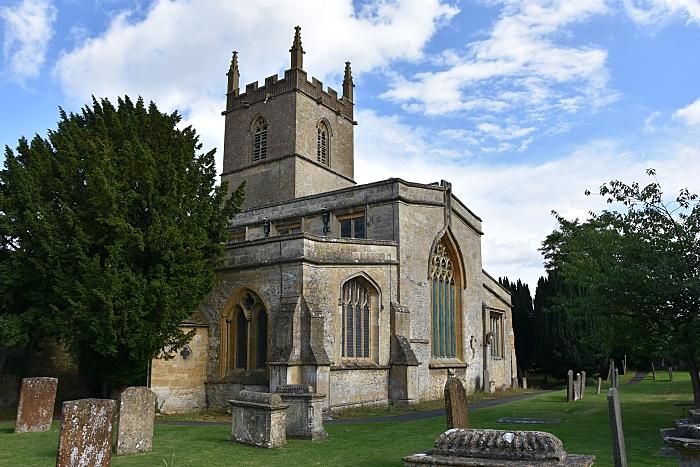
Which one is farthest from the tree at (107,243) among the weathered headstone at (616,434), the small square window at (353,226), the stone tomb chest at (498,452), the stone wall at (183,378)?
the weathered headstone at (616,434)

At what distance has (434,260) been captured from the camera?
23.9m

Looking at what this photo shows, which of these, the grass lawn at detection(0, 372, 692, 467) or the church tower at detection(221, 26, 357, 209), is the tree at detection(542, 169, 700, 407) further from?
the church tower at detection(221, 26, 357, 209)

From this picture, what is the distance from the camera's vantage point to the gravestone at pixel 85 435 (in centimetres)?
770

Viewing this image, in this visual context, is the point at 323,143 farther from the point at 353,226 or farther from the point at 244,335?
the point at 244,335

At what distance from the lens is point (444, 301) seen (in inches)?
961

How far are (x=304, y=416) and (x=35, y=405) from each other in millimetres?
6204

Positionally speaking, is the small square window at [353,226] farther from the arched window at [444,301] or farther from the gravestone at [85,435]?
the gravestone at [85,435]

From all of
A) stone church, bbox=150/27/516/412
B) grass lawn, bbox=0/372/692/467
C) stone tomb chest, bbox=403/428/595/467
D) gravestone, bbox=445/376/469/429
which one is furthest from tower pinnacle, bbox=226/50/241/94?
stone tomb chest, bbox=403/428/595/467

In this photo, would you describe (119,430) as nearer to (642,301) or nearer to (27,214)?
(27,214)

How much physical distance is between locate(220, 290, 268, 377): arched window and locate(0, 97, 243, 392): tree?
7.42ft

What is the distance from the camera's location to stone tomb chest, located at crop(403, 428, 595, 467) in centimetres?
613

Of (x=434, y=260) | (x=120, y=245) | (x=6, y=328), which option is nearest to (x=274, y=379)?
(x=120, y=245)

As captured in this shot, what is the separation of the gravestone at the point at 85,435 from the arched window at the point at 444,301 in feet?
54.2

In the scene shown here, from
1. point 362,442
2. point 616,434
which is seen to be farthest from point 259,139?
point 616,434
